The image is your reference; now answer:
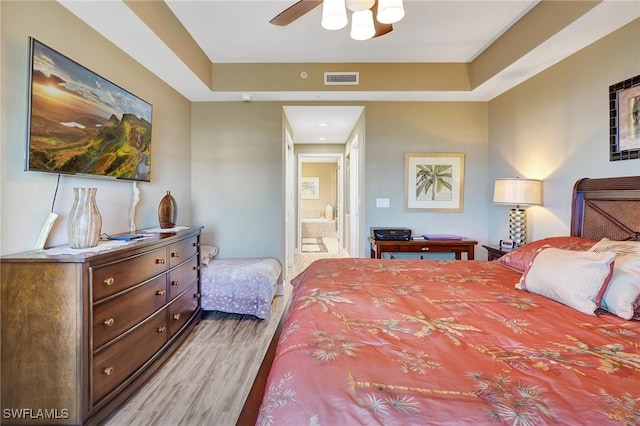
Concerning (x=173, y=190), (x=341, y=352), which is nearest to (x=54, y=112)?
(x=173, y=190)

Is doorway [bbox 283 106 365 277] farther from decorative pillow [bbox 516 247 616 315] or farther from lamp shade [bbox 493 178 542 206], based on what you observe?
decorative pillow [bbox 516 247 616 315]

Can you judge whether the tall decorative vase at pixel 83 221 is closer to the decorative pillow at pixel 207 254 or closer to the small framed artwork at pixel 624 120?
the decorative pillow at pixel 207 254

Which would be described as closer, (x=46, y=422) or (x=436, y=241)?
(x=46, y=422)

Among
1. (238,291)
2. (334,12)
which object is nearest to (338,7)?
(334,12)

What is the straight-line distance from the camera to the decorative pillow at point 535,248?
1.81 m

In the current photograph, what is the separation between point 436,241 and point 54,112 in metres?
3.41

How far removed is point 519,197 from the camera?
8.63 feet

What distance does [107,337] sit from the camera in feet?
5.28

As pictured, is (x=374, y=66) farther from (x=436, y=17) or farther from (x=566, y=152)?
(x=566, y=152)

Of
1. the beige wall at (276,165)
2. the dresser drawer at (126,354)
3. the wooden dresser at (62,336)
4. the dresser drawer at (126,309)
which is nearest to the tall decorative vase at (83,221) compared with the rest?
the wooden dresser at (62,336)

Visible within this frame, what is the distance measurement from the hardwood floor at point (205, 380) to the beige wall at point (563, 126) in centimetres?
290

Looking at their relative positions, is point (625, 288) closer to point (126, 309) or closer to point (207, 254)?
point (126, 309)

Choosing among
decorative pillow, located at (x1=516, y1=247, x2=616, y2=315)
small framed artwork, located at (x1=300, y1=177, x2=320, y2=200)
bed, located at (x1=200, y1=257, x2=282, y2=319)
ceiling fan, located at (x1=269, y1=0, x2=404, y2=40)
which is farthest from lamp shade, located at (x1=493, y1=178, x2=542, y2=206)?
small framed artwork, located at (x1=300, y1=177, x2=320, y2=200)

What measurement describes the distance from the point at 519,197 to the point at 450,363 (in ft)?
7.75
